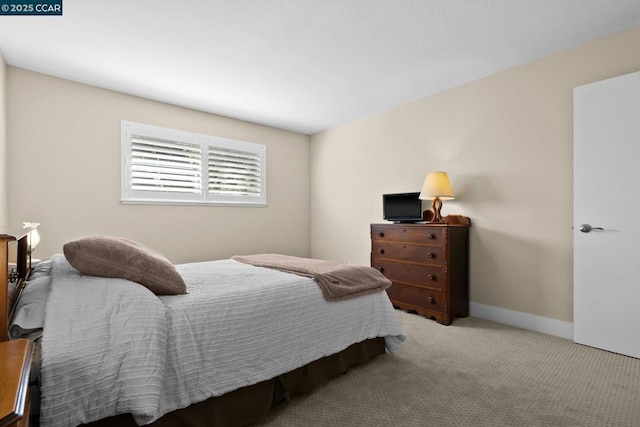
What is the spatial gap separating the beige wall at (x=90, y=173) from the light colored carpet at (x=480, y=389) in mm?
2919

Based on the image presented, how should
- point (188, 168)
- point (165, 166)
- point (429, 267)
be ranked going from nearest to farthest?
point (429, 267) → point (165, 166) → point (188, 168)

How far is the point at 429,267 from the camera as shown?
3279 mm

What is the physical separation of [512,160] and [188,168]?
376cm

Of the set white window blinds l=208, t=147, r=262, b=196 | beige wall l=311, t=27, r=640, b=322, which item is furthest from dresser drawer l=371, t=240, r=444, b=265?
white window blinds l=208, t=147, r=262, b=196

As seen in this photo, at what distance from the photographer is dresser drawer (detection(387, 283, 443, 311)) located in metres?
3.22

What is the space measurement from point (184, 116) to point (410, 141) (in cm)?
291

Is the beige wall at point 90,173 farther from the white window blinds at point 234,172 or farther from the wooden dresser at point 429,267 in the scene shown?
the wooden dresser at point 429,267

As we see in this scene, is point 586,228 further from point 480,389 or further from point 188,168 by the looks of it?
point 188,168

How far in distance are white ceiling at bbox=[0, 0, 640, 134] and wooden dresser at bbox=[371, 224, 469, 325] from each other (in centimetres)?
161

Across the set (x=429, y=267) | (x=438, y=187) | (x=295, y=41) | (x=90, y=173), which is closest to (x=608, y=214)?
(x=438, y=187)

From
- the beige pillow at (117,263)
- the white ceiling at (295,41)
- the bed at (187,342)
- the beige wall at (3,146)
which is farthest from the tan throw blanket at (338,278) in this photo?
the beige wall at (3,146)

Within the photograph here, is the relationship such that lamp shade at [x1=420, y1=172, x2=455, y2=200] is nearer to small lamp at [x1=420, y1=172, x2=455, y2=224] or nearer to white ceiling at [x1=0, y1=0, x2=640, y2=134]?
small lamp at [x1=420, y1=172, x2=455, y2=224]

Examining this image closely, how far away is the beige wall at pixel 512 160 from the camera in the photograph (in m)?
2.81

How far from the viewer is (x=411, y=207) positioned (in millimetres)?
3844
